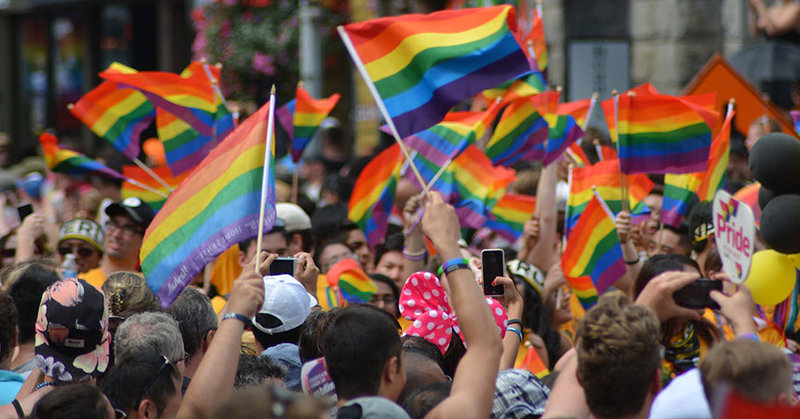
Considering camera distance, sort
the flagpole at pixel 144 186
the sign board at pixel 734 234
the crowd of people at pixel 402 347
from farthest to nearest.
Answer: the flagpole at pixel 144 186
the sign board at pixel 734 234
the crowd of people at pixel 402 347

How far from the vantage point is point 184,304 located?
14.9ft

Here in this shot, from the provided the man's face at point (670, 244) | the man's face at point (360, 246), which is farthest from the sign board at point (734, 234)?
the man's face at point (360, 246)

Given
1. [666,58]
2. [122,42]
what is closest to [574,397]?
[666,58]

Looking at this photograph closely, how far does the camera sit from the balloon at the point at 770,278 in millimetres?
4598

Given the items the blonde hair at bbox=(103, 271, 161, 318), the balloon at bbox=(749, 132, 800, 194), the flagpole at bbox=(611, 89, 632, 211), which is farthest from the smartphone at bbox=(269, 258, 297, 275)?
the flagpole at bbox=(611, 89, 632, 211)

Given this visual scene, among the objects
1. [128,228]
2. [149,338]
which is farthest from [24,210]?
[149,338]

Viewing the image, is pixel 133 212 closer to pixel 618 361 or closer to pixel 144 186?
pixel 144 186

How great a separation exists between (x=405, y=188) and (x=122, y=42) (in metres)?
18.4

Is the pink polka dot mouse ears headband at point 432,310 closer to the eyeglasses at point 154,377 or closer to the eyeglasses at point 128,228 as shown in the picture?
the eyeglasses at point 154,377

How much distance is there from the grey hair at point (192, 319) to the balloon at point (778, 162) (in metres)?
2.36

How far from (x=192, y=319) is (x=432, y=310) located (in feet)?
3.06

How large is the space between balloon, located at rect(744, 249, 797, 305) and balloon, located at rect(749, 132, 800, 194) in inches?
12.8

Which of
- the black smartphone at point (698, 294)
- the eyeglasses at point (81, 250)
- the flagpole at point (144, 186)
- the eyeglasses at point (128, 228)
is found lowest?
the eyeglasses at point (81, 250)

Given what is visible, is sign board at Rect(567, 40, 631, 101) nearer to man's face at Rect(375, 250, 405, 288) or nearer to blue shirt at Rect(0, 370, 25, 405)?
man's face at Rect(375, 250, 405, 288)
